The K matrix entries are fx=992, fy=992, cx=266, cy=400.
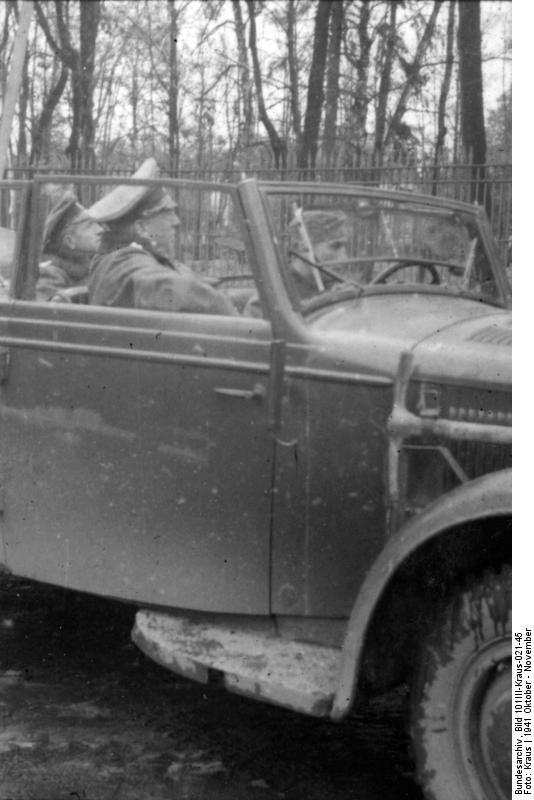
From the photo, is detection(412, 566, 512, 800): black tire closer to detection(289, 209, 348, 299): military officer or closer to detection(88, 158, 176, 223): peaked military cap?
detection(289, 209, 348, 299): military officer

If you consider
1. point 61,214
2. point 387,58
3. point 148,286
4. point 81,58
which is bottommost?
point 148,286

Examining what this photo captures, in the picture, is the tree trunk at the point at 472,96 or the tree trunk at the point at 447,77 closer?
the tree trunk at the point at 472,96

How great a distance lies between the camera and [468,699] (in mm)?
2248

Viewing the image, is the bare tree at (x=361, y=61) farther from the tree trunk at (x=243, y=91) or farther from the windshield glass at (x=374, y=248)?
the windshield glass at (x=374, y=248)

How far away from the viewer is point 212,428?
9.00 ft

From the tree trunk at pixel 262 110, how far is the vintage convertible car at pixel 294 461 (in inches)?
273

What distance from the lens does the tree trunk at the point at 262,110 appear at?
1003 cm

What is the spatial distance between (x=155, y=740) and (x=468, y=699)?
3.67ft

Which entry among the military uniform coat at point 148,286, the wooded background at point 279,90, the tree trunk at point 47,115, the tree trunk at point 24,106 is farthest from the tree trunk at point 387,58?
the military uniform coat at point 148,286

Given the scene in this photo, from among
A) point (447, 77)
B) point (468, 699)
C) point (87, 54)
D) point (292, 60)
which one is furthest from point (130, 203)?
point (87, 54)

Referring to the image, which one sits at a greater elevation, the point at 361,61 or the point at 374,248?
the point at 361,61

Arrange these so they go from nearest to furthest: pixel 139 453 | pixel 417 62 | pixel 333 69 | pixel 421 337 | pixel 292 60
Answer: pixel 421 337, pixel 139 453, pixel 417 62, pixel 333 69, pixel 292 60

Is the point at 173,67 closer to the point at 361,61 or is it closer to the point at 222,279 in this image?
the point at 361,61

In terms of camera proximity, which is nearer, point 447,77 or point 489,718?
point 489,718
